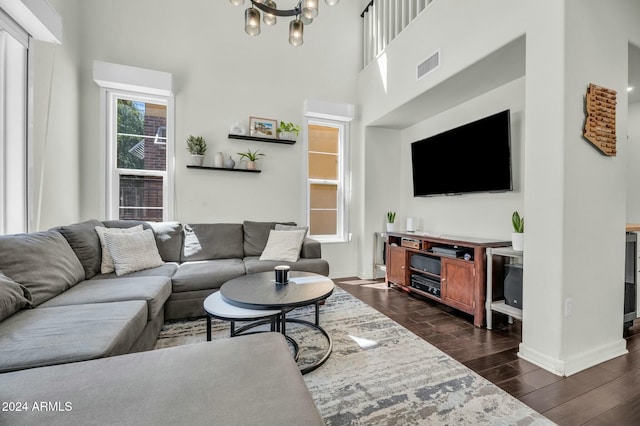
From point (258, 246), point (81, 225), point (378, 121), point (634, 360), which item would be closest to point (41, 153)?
point (81, 225)

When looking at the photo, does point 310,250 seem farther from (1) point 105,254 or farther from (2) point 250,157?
(1) point 105,254

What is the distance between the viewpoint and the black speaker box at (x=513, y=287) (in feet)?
7.31

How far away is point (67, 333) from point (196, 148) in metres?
2.51

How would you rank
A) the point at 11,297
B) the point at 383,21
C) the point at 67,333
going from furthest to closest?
the point at 383,21
the point at 11,297
the point at 67,333

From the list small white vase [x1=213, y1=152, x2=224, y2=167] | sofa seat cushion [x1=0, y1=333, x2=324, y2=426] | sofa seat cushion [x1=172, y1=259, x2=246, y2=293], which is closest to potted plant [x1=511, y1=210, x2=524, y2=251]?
sofa seat cushion [x1=0, y1=333, x2=324, y2=426]

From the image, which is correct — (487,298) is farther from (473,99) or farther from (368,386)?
(473,99)

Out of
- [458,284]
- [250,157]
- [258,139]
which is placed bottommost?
[458,284]

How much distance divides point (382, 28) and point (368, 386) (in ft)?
13.6

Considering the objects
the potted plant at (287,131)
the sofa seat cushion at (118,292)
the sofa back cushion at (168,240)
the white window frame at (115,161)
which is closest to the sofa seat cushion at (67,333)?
the sofa seat cushion at (118,292)

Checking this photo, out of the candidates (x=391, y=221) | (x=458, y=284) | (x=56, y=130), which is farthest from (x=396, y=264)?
(x=56, y=130)

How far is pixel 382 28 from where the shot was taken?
3.79 meters

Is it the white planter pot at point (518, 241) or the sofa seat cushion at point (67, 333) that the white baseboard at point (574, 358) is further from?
the sofa seat cushion at point (67, 333)

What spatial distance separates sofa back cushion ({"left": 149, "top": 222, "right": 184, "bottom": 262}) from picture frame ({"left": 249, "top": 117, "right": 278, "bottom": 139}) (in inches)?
60.2

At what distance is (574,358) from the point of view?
180 centimetres
